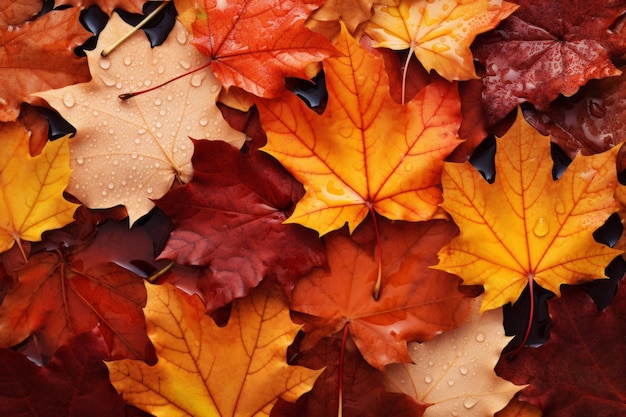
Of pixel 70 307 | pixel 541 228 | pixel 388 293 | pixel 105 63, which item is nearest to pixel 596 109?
pixel 541 228

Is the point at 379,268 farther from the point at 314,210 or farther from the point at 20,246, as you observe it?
the point at 20,246

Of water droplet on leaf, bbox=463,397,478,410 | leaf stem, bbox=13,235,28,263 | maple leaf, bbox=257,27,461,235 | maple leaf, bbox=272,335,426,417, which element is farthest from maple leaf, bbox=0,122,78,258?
water droplet on leaf, bbox=463,397,478,410

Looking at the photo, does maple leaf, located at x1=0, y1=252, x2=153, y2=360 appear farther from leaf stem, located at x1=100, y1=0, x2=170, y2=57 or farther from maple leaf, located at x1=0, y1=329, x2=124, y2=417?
leaf stem, located at x1=100, y1=0, x2=170, y2=57

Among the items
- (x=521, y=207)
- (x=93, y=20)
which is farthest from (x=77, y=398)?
(x=521, y=207)

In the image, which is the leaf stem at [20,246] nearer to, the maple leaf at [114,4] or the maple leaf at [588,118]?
the maple leaf at [114,4]

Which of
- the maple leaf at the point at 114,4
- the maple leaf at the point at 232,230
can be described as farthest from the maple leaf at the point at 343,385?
the maple leaf at the point at 114,4
